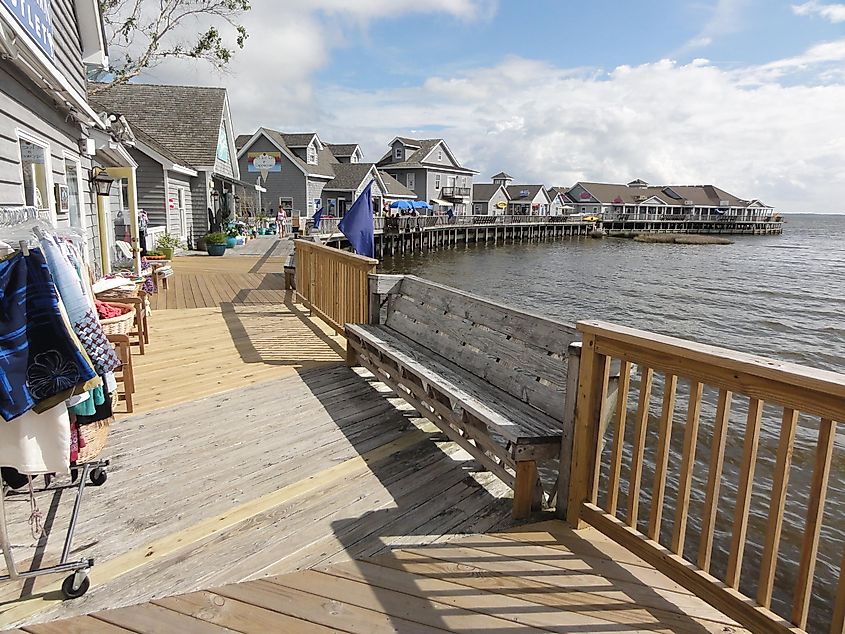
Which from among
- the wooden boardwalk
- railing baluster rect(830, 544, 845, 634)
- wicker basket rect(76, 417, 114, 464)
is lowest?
the wooden boardwalk

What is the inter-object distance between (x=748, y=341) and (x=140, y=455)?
41.3ft

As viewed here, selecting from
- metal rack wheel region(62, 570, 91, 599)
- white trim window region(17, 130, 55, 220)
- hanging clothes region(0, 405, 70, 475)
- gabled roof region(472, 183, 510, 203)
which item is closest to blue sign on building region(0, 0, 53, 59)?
white trim window region(17, 130, 55, 220)

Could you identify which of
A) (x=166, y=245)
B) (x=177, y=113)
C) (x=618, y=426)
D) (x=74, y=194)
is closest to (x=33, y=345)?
(x=618, y=426)

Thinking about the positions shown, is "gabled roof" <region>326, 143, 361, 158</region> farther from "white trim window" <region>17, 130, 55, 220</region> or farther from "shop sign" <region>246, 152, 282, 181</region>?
"white trim window" <region>17, 130, 55, 220</region>

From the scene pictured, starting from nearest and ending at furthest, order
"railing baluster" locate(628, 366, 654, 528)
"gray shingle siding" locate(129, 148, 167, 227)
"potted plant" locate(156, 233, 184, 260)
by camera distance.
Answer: "railing baluster" locate(628, 366, 654, 528) < "potted plant" locate(156, 233, 184, 260) < "gray shingle siding" locate(129, 148, 167, 227)

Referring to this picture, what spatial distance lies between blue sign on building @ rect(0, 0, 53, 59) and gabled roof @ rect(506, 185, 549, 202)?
2675 inches

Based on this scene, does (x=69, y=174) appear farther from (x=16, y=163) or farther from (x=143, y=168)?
(x=143, y=168)

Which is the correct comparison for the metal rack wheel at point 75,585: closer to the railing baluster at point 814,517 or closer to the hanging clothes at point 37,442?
the hanging clothes at point 37,442

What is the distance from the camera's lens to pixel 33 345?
212 centimetres

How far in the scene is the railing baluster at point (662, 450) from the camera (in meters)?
2.35

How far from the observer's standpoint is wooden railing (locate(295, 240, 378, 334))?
18.4 feet

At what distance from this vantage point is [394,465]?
3.52 meters

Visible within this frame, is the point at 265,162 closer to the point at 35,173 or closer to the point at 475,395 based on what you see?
the point at 35,173

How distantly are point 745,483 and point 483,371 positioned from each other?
1.91m
